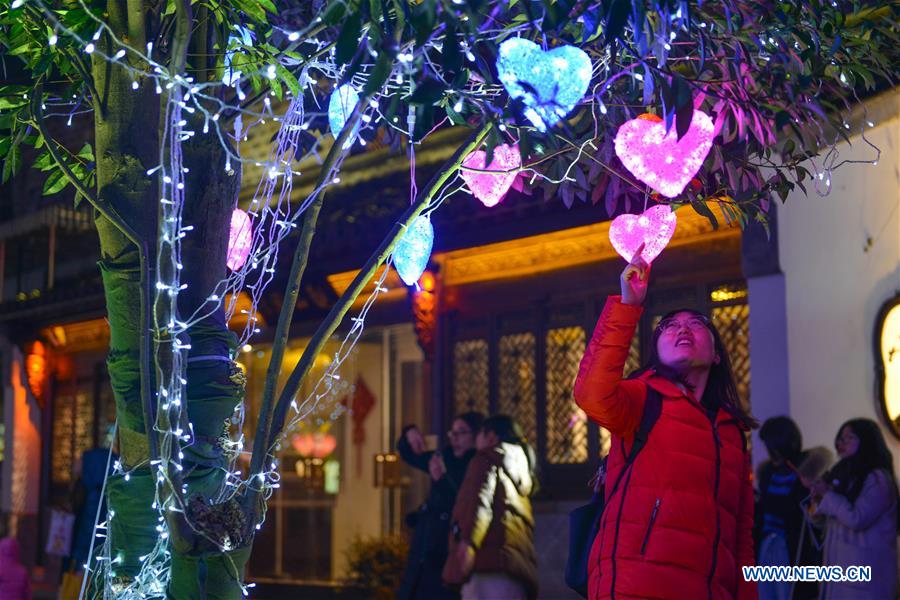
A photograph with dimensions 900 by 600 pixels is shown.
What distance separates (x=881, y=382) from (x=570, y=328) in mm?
3439

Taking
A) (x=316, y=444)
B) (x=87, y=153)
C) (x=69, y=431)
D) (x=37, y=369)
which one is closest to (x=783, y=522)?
(x=87, y=153)

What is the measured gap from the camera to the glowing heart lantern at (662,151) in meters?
5.00

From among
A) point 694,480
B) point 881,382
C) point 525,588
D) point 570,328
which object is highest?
point 570,328

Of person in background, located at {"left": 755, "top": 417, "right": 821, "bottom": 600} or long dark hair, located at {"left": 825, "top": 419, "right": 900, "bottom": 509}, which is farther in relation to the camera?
person in background, located at {"left": 755, "top": 417, "right": 821, "bottom": 600}

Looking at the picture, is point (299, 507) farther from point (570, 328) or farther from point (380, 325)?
point (570, 328)

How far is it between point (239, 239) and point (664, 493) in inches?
88.2

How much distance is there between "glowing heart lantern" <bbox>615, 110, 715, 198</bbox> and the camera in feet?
16.4

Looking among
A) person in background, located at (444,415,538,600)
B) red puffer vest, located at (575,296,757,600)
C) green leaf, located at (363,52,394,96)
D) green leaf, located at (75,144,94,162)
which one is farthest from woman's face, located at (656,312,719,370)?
person in background, located at (444,415,538,600)

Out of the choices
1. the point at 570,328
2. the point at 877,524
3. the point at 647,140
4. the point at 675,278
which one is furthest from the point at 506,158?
the point at 570,328

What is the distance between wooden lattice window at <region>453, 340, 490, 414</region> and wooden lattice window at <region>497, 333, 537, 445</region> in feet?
0.72

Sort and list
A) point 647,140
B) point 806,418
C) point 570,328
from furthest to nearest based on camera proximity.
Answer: point 570,328, point 806,418, point 647,140

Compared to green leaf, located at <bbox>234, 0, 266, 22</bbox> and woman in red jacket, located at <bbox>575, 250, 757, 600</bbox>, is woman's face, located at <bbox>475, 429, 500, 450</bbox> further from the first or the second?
green leaf, located at <bbox>234, 0, 266, 22</bbox>

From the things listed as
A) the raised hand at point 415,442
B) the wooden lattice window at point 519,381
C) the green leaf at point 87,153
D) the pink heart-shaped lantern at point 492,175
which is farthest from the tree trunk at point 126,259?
the wooden lattice window at point 519,381

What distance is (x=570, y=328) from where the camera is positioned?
11289 mm
